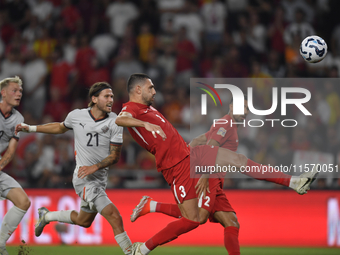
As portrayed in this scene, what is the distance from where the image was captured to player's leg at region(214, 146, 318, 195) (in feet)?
19.1

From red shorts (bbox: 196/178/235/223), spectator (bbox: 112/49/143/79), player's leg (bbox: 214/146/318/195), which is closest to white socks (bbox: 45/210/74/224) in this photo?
red shorts (bbox: 196/178/235/223)

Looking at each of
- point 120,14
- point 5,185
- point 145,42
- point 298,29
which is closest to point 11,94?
point 5,185

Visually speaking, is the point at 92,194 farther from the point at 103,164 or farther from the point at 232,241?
the point at 232,241

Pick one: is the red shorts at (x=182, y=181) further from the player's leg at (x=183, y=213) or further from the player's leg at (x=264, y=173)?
the player's leg at (x=264, y=173)

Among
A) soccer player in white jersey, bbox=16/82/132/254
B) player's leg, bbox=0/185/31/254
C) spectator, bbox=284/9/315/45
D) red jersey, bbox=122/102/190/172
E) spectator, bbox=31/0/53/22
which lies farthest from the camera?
spectator, bbox=31/0/53/22

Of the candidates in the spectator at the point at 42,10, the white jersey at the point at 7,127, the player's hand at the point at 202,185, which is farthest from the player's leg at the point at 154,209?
the spectator at the point at 42,10

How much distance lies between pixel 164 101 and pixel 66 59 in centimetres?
320

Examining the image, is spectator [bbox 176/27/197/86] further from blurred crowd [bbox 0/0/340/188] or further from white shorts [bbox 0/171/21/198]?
white shorts [bbox 0/171/21/198]

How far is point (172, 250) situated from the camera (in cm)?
826

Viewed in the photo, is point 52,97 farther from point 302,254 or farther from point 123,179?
point 302,254

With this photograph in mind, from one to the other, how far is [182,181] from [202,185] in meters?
0.36

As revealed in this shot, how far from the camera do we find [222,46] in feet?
41.7

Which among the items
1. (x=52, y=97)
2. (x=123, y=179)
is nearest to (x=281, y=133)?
(x=123, y=179)

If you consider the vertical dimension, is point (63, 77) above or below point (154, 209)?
above
